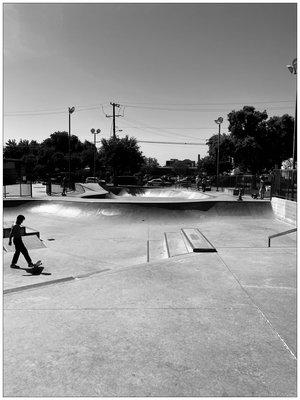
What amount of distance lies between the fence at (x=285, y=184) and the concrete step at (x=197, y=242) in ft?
23.6

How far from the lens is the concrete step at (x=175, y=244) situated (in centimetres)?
943

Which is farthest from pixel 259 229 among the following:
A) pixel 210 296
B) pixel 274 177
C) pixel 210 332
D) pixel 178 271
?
pixel 210 332

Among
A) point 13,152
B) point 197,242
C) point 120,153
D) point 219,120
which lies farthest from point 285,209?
point 13,152

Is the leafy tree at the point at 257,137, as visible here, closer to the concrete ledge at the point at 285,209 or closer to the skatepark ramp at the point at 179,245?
the concrete ledge at the point at 285,209

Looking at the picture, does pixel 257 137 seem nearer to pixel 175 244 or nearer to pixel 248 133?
pixel 248 133

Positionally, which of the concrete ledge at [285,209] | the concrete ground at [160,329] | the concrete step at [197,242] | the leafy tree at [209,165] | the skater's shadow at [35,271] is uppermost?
the leafy tree at [209,165]

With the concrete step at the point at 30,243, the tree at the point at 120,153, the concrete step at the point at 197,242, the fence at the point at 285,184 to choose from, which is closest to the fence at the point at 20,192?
the tree at the point at 120,153

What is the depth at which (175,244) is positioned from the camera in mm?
10367

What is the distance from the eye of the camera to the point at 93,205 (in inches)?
730

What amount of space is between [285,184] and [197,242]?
9538 mm

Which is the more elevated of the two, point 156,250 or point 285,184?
point 285,184

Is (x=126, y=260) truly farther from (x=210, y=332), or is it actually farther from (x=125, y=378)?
(x=125, y=378)

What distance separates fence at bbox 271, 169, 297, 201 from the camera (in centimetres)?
1573

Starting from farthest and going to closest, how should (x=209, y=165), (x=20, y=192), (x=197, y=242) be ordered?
(x=209, y=165), (x=20, y=192), (x=197, y=242)
